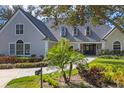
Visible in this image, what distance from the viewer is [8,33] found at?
45.7 feet

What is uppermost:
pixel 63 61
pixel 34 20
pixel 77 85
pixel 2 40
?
pixel 34 20

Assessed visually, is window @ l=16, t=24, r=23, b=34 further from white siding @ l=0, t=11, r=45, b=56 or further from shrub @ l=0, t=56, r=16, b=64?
shrub @ l=0, t=56, r=16, b=64

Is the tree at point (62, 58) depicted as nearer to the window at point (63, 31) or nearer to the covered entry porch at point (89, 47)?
the covered entry porch at point (89, 47)

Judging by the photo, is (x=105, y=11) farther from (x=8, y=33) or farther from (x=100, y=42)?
(x=8, y=33)

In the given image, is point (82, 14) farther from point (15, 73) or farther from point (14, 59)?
point (15, 73)

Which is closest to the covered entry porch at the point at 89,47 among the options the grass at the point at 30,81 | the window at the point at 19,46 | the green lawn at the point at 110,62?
the green lawn at the point at 110,62

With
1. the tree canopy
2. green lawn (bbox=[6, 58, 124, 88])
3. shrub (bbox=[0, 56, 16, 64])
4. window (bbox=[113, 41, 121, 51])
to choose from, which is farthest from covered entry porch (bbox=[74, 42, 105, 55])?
shrub (bbox=[0, 56, 16, 64])

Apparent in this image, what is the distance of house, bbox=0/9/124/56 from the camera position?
540 inches

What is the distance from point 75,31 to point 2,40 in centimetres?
322

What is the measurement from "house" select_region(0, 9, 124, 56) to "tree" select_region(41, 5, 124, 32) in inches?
12.4

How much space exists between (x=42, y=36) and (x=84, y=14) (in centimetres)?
211

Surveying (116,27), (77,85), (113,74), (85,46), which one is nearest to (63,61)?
(77,85)
